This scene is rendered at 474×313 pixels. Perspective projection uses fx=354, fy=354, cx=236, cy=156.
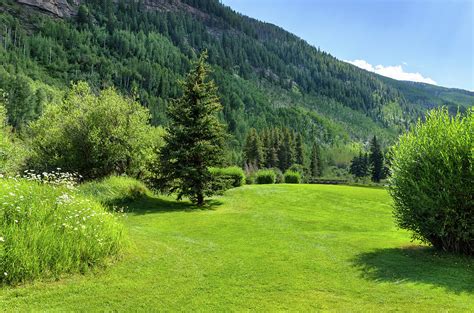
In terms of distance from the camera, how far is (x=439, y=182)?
13.6 meters

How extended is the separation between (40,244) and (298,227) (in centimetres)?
1398

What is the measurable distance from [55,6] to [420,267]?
21860 cm

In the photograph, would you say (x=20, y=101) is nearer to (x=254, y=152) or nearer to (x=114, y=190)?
(x=254, y=152)

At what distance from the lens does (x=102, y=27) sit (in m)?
197

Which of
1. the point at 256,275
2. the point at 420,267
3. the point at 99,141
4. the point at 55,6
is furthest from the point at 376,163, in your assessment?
the point at 55,6

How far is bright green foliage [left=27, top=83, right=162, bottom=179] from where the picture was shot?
28359 mm

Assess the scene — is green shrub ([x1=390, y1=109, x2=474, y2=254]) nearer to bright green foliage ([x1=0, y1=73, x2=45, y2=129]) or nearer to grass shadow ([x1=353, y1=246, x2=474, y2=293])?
grass shadow ([x1=353, y1=246, x2=474, y2=293])

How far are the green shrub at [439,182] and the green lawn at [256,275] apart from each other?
Answer: 3.36ft

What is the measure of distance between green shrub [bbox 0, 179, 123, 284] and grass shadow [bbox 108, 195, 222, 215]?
9.50 m

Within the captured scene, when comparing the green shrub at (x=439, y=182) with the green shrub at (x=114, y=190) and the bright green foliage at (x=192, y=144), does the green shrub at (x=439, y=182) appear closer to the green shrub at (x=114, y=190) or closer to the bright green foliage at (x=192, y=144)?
the bright green foliage at (x=192, y=144)

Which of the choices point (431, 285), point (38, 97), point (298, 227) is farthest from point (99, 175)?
point (38, 97)

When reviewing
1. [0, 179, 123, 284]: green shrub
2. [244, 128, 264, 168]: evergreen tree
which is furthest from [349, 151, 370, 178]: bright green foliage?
[0, 179, 123, 284]: green shrub

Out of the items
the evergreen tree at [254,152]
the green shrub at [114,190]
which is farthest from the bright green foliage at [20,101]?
the green shrub at [114,190]

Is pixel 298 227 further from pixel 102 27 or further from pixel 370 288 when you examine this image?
pixel 102 27
